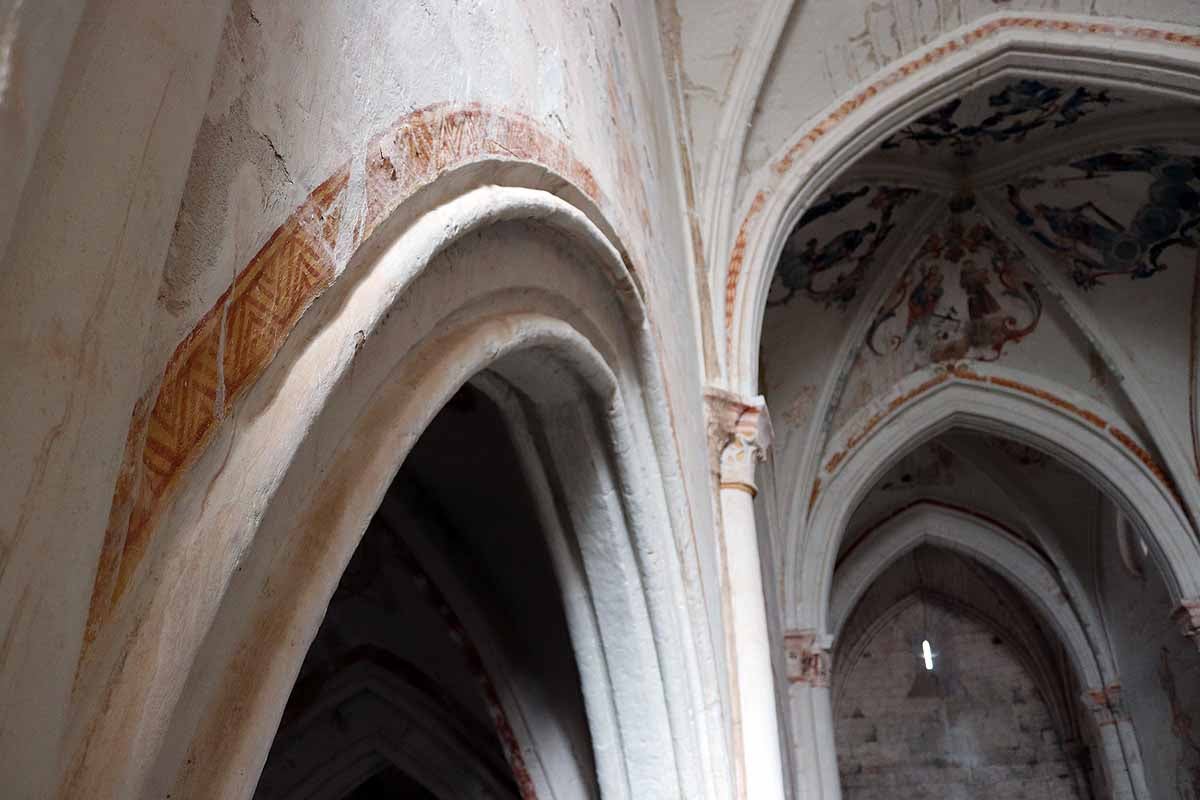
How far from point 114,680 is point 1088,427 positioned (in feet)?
28.1

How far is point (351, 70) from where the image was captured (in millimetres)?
1775

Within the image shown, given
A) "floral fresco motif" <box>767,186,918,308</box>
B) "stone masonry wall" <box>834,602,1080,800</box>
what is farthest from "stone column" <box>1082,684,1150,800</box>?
"floral fresco motif" <box>767,186,918,308</box>

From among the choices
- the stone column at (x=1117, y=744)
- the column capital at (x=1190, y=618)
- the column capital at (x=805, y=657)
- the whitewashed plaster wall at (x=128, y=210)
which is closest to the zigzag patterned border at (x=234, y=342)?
the whitewashed plaster wall at (x=128, y=210)

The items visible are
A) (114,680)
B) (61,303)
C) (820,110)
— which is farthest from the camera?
(820,110)

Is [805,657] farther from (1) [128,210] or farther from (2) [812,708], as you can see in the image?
(1) [128,210]

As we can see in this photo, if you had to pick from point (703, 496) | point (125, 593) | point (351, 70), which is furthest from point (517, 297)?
point (703, 496)

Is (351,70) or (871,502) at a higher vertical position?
(871,502)

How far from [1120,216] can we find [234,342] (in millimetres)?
7846

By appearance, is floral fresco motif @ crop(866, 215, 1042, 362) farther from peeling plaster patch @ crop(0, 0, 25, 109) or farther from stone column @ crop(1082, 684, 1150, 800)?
peeling plaster patch @ crop(0, 0, 25, 109)

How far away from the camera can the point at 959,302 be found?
351 inches

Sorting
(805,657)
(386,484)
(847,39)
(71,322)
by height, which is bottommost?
(71,322)

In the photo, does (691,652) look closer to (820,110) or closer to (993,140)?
(820,110)

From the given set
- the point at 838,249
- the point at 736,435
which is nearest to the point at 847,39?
the point at 838,249

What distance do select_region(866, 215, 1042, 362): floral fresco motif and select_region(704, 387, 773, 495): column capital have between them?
149 inches
